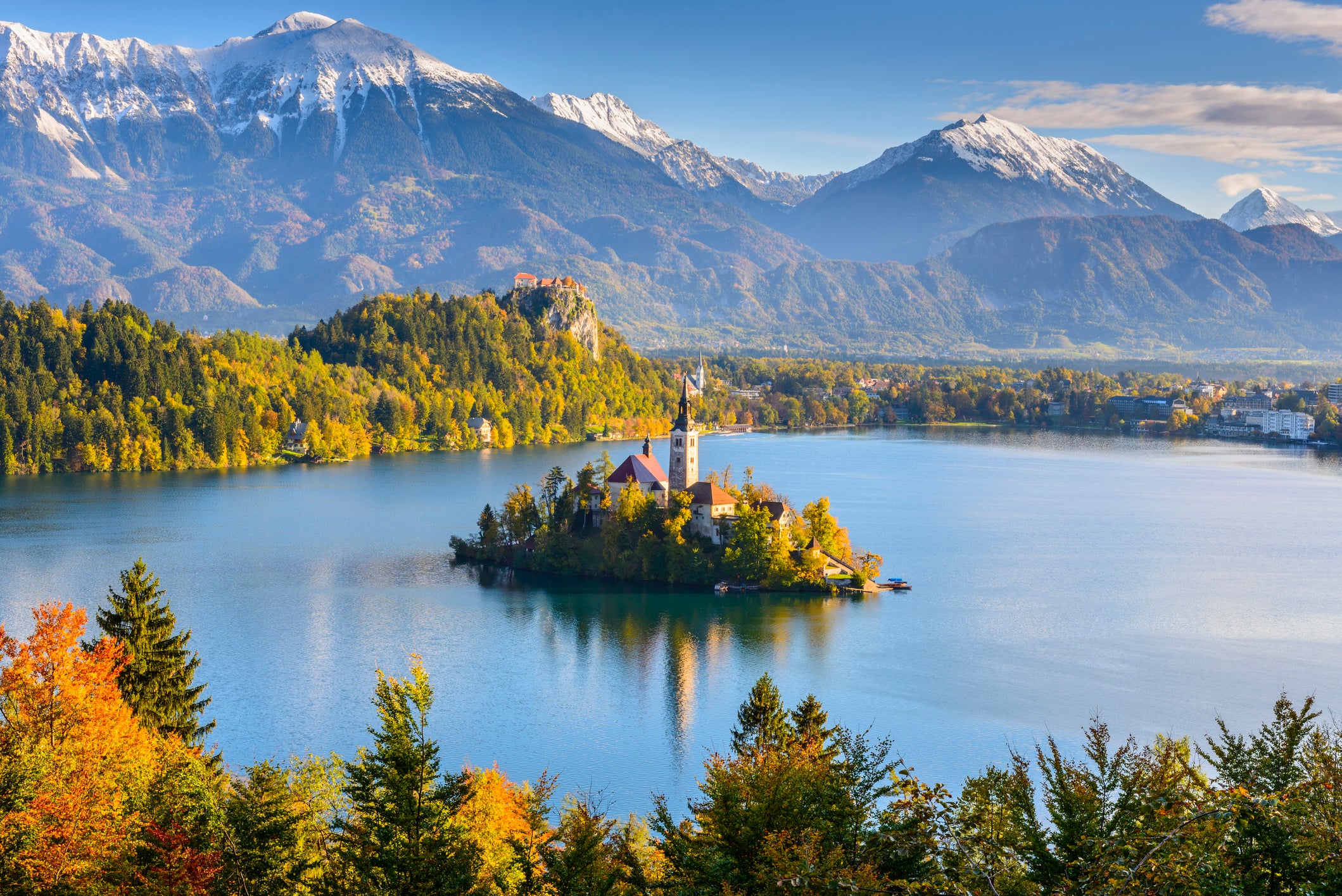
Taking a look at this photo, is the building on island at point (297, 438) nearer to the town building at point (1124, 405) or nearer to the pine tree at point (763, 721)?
the pine tree at point (763, 721)

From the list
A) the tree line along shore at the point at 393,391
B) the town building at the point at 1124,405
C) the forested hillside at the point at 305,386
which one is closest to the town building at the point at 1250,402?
the tree line along shore at the point at 393,391

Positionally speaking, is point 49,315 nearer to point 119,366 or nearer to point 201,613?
point 119,366

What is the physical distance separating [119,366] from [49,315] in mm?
6075

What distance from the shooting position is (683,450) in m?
48.4

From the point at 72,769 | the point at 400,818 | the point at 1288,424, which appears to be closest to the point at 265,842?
the point at 400,818

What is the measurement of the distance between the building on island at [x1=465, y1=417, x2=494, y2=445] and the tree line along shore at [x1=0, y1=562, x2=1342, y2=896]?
8712cm

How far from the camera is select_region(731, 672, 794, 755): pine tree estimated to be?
19453mm

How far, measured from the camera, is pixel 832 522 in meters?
46.1

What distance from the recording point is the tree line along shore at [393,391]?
82.2 meters

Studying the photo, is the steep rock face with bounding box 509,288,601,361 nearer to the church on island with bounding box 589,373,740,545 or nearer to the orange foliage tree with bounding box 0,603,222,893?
the church on island with bounding box 589,373,740,545

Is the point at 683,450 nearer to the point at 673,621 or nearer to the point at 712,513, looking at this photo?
the point at 712,513

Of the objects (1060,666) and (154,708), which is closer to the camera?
(154,708)

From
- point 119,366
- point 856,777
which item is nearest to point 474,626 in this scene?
point 856,777

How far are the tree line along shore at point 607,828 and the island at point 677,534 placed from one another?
26870mm
